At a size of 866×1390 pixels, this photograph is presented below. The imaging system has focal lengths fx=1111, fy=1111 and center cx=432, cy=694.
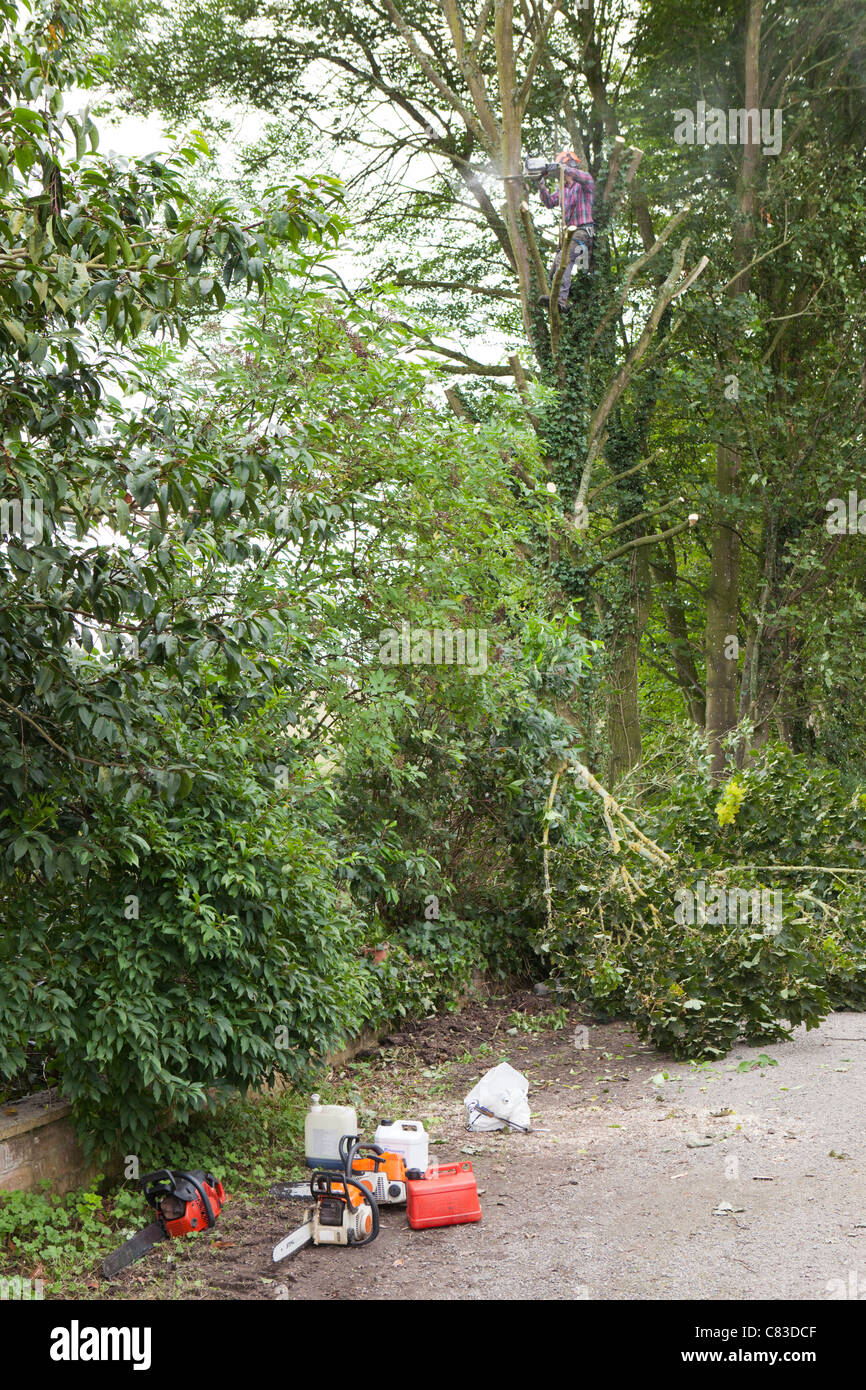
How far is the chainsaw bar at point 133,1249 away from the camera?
14.0 ft

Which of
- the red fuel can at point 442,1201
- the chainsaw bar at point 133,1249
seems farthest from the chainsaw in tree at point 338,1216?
the chainsaw bar at point 133,1249

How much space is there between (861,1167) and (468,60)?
48.3ft

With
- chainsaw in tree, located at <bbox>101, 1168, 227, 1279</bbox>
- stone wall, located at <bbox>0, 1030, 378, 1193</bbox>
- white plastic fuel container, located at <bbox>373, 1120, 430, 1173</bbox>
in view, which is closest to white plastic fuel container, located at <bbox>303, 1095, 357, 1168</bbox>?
white plastic fuel container, located at <bbox>373, 1120, 430, 1173</bbox>

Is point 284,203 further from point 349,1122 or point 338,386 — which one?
point 349,1122

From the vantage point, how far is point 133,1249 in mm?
4410

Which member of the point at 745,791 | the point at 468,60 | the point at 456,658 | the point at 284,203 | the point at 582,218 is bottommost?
the point at 745,791

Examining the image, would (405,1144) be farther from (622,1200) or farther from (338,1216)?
(622,1200)

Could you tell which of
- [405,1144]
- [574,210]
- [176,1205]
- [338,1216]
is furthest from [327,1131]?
[574,210]

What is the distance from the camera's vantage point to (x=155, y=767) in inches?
180

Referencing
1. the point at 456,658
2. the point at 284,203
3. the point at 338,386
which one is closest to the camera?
the point at 284,203

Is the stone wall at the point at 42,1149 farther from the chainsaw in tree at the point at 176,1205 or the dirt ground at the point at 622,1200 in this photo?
the dirt ground at the point at 622,1200

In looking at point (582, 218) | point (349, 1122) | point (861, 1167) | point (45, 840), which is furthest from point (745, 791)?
point (582, 218)

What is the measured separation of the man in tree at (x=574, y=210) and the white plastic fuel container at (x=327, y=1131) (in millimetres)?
12061

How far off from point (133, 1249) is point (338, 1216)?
826mm
